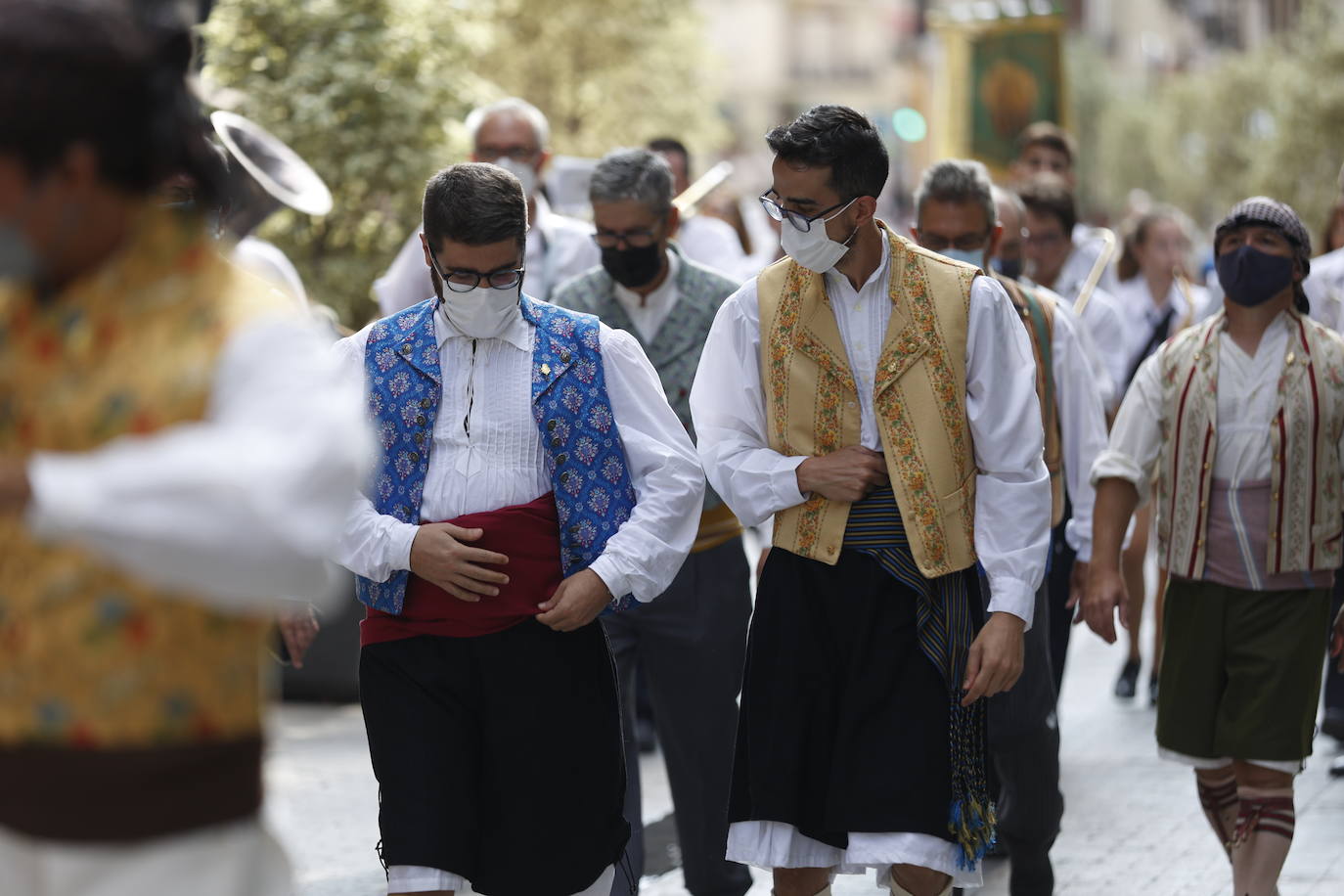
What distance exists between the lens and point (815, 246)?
4.71m

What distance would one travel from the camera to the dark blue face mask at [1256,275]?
571 cm

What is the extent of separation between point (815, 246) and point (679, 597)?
5.15 ft

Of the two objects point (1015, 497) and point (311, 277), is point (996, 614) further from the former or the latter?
point (311, 277)

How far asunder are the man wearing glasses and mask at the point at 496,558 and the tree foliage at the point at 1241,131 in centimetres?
2234

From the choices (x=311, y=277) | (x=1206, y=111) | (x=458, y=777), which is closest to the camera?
(x=458, y=777)

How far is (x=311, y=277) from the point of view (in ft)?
36.1

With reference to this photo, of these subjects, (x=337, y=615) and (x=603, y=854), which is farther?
(x=337, y=615)

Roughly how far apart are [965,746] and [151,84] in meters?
2.78

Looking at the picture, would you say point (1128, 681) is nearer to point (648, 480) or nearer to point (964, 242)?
point (964, 242)

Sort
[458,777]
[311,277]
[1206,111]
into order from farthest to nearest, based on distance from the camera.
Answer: [1206,111], [311,277], [458,777]

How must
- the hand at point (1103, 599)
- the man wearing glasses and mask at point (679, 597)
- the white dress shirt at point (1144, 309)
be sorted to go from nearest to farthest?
the hand at point (1103, 599)
the man wearing glasses and mask at point (679, 597)
the white dress shirt at point (1144, 309)

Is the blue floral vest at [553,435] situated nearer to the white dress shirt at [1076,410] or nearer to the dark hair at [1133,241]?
the white dress shirt at [1076,410]

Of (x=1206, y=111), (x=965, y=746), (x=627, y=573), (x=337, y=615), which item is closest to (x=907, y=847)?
(x=965, y=746)

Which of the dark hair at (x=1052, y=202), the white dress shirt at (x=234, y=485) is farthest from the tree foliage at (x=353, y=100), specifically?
the white dress shirt at (x=234, y=485)
